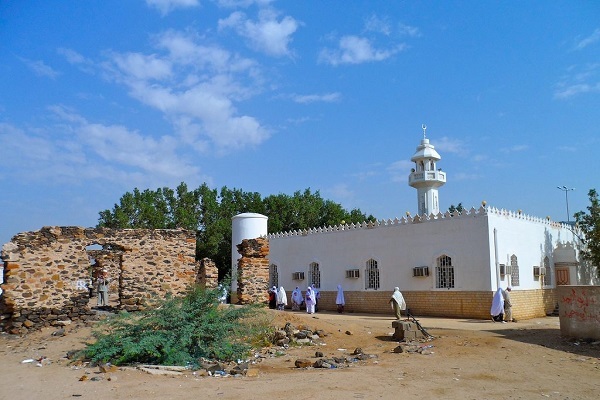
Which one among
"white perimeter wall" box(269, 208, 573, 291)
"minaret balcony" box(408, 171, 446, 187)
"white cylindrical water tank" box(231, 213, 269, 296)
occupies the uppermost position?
"minaret balcony" box(408, 171, 446, 187)

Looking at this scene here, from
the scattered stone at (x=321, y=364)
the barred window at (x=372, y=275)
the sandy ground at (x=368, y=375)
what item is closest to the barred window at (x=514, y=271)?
the barred window at (x=372, y=275)

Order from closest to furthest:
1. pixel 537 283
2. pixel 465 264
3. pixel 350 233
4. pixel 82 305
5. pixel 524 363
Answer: pixel 524 363 → pixel 82 305 → pixel 465 264 → pixel 537 283 → pixel 350 233

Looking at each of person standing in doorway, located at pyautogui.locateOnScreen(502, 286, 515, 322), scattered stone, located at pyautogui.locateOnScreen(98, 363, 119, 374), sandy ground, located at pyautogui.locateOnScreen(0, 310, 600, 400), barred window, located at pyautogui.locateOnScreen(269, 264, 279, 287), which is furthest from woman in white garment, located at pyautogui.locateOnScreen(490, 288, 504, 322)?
scattered stone, located at pyautogui.locateOnScreen(98, 363, 119, 374)

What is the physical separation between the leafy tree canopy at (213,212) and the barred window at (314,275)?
10465mm

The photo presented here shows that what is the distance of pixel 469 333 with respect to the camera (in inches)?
510

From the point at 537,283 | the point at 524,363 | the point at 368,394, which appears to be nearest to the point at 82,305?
the point at 368,394

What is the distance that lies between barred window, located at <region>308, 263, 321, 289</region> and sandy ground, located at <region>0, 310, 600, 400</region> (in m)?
11.1

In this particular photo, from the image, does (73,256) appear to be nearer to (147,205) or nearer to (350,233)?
(350,233)

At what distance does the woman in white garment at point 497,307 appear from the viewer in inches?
659

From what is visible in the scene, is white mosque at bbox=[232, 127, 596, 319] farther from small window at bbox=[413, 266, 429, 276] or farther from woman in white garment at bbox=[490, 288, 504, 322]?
woman in white garment at bbox=[490, 288, 504, 322]

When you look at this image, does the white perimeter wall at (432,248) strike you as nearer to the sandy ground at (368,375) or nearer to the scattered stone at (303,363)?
the sandy ground at (368,375)

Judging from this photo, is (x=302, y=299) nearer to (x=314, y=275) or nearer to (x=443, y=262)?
(x=314, y=275)

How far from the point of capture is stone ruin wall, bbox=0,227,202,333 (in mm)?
13133

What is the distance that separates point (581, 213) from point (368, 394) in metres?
17.7
